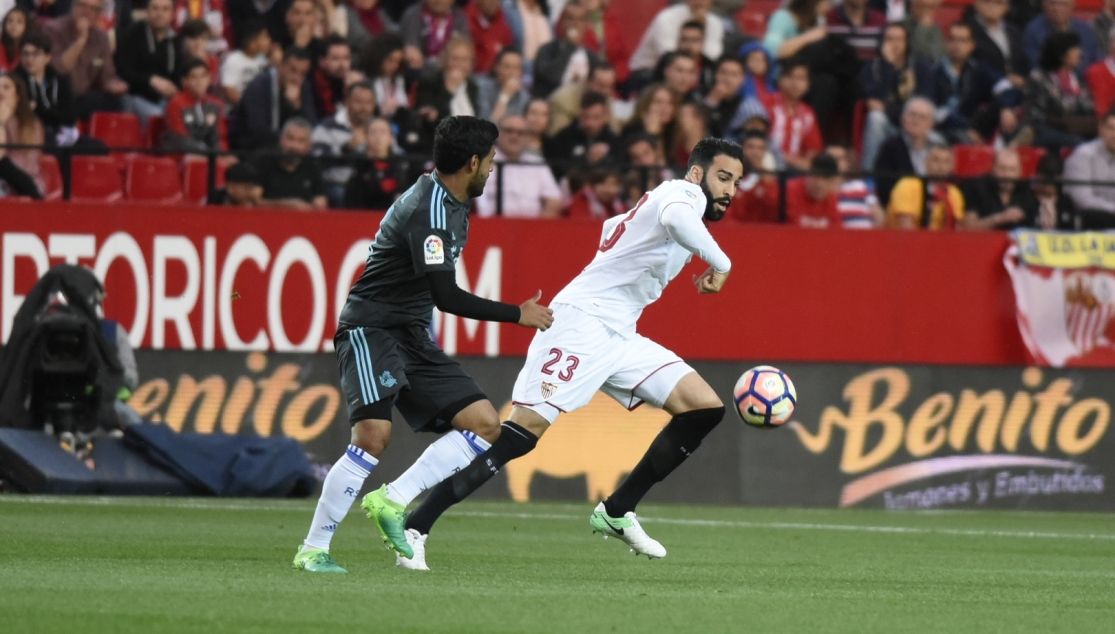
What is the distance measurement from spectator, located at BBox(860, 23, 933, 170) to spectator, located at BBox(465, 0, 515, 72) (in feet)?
11.6

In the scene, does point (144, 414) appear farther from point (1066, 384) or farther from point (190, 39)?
point (1066, 384)

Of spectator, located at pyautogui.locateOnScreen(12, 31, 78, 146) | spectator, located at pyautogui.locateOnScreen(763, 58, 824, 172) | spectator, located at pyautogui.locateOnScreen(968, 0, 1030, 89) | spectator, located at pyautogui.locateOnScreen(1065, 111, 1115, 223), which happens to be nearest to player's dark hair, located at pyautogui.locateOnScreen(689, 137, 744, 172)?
spectator, located at pyautogui.locateOnScreen(12, 31, 78, 146)

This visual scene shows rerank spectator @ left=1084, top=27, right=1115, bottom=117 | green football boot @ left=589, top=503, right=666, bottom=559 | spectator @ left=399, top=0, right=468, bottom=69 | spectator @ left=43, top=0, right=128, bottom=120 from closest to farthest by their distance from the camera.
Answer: green football boot @ left=589, top=503, right=666, bottom=559 < spectator @ left=43, top=0, right=128, bottom=120 < spectator @ left=399, top=0, right=468, bottom=69 < spectator @ left=1084, top=27, right=1115, bottom=117

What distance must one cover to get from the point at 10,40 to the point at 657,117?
18.3 feet

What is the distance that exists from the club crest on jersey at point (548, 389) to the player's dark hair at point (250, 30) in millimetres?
8086

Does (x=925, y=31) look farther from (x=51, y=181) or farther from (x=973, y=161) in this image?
(x=51, y=181)

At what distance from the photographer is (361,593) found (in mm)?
7016

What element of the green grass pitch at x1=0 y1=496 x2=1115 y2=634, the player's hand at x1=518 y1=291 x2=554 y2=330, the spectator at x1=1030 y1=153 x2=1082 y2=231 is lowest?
the green grass pitch at x1=0 y1=496 x2=1115 y2=634

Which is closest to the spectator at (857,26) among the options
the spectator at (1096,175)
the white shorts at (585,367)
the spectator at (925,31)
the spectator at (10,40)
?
the spectator at (925,31)

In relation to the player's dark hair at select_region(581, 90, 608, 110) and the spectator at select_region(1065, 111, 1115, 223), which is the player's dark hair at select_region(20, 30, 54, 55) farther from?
the spectator at select_region(1065, 111, 1115, 223)

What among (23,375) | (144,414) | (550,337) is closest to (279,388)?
(144,414)

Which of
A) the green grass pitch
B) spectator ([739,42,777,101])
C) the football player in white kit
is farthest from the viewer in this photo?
spectator ([739,42,777,101])

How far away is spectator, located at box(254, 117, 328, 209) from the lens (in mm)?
15000

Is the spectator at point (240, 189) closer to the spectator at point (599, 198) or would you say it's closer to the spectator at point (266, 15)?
the spectator at point (266, 15)
